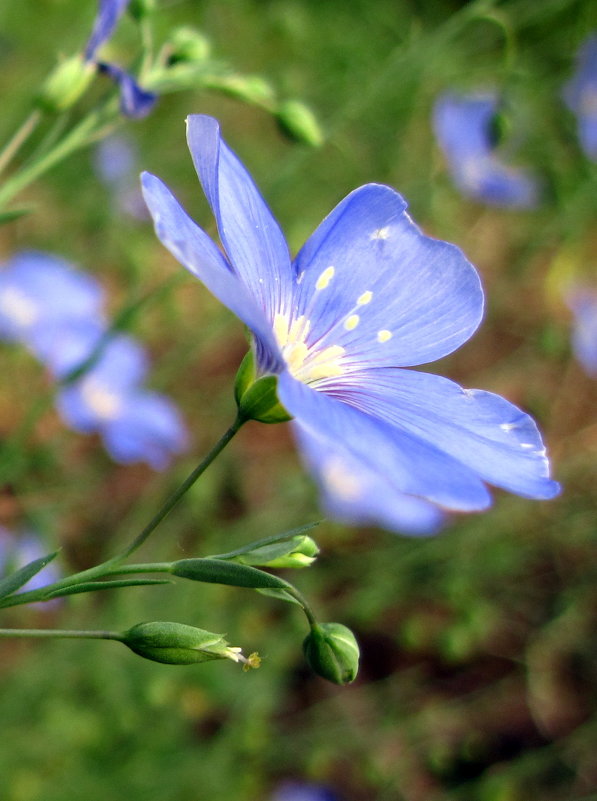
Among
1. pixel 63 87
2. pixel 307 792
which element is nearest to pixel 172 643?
pixel 63 87

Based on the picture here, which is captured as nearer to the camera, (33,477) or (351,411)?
(351,411)

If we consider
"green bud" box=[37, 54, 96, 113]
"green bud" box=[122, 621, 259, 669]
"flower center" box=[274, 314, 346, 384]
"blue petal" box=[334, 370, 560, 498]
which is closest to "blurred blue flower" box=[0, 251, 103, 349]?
"green bud" box=[37, 54, 96, 113]

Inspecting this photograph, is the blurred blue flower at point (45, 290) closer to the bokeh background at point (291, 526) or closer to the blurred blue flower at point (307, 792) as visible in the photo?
the bokeh background at point (291, 526)

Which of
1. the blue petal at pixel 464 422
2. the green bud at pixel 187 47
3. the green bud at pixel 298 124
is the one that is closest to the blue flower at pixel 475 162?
the green bud at pixel 298 124

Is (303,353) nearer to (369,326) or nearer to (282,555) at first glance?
(369,326)

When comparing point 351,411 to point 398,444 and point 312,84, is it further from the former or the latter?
point 312,84

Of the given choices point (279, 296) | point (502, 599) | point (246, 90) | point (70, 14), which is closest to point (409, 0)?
point (70, 14)

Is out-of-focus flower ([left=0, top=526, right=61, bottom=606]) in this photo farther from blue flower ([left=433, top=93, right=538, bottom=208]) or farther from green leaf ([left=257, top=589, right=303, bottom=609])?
blue flower ([left=433, top=93, right=538, bottom=208])
